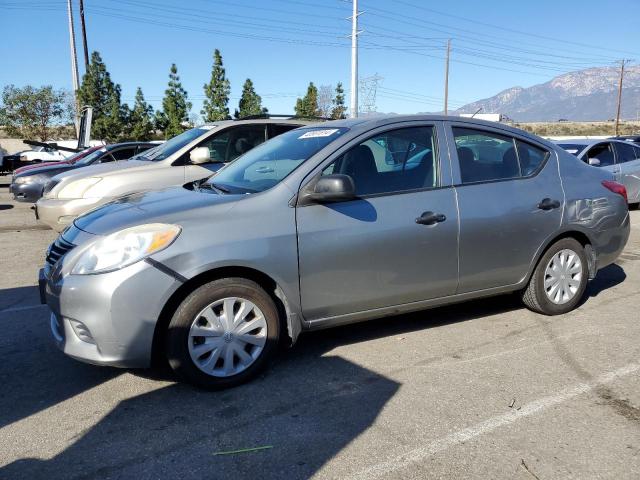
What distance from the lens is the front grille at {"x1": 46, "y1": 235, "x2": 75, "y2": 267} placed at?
11.8 ft

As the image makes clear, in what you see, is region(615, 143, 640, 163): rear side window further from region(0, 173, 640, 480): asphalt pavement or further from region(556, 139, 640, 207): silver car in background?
region(0, 173, 640, 480): asphalt pavement

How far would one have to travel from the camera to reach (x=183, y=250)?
11.1 feet

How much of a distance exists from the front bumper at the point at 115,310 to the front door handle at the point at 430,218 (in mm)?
1789

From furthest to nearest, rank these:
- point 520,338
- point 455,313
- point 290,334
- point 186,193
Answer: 1. point 455,313
2. point 520,338
3. point 186,193
4. point 290,334

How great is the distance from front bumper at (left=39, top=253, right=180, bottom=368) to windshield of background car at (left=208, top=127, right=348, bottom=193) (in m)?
1.04

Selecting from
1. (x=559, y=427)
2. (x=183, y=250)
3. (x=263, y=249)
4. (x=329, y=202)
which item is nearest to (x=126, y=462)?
(x=183, y=250)

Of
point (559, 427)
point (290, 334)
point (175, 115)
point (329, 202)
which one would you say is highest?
point (175, 115)

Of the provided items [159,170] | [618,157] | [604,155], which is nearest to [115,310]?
[159,170]

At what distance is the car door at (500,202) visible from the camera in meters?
4.36

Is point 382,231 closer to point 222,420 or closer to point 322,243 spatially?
point 322,243

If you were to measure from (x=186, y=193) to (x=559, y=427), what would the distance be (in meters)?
2.89

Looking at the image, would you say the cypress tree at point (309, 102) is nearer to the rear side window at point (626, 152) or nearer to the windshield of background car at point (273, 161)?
the rear side window at point (626, 152)

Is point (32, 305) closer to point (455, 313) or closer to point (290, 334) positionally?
point (290, 334)

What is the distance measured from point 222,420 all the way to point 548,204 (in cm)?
316
